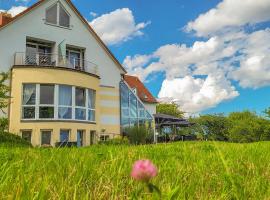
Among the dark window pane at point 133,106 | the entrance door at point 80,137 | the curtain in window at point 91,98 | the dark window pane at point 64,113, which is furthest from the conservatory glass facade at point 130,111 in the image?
the dark window pane at point 64,113

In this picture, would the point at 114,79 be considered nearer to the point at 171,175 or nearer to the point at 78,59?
the point at 78,59

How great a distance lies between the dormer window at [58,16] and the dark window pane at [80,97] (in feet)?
17.2

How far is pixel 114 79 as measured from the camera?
31000 mm

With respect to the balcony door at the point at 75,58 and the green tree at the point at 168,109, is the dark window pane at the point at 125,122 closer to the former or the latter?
the balcony door at the point at 75,58

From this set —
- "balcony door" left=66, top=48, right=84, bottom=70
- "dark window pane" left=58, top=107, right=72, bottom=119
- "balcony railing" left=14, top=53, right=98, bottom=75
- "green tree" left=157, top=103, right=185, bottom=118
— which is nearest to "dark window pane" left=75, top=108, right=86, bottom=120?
"dark window pane" left=58, top=107, right=72, bottom=119

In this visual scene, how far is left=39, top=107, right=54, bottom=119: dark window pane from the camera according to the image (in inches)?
920

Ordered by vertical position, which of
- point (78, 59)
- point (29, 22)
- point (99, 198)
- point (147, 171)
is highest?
point (29, 22)

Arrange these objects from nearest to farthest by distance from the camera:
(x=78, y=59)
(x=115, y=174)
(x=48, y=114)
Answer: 1. (x=115, y=174)
2. (x=48, y=114)
3. (x=78, y=59)

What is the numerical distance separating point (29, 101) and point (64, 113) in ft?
7.37

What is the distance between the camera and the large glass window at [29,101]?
2327cm

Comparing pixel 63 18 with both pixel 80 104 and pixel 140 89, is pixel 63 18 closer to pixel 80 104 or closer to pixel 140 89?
pixel 80 104

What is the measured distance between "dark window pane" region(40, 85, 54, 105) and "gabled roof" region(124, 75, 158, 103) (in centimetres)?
1973

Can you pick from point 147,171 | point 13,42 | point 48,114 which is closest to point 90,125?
point 48,114

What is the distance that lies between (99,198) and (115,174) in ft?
2.74
